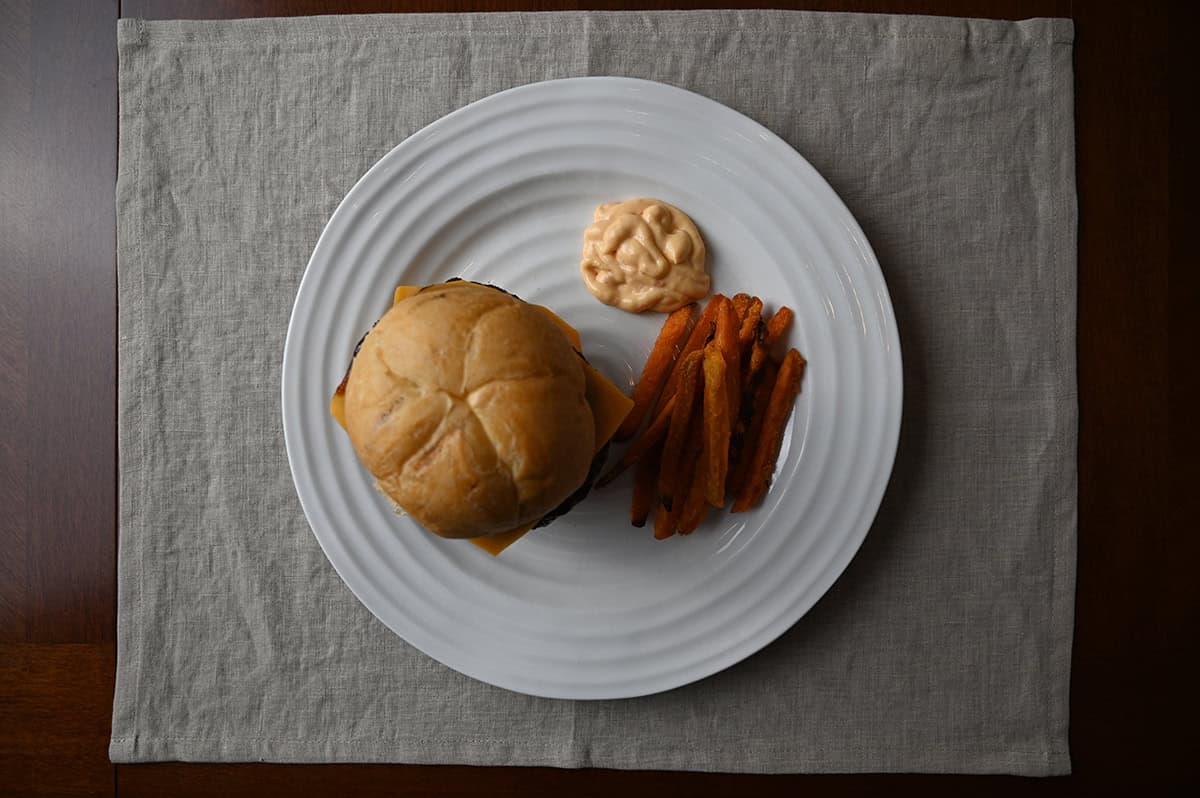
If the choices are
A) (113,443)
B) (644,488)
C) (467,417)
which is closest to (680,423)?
(644,488)

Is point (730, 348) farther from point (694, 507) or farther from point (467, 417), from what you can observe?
point (467, 417)

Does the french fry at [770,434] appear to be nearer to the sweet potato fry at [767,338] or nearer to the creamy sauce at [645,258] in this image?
the sweet potato fry at [767,338]

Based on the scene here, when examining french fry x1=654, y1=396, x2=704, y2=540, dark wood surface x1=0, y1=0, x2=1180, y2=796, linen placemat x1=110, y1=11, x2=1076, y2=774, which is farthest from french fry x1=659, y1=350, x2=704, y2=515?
dark wood surface x1=0, y1=0, x2=1180, y2=796

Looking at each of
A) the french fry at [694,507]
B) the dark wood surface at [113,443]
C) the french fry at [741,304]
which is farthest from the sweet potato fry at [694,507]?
the dark wood surface at [113,443]

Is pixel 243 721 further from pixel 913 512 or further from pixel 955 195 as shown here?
pixel 955 195

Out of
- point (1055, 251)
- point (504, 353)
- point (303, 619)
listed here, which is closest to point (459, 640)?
point (303, 619)

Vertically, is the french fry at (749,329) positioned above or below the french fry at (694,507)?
above
